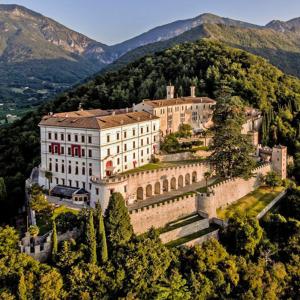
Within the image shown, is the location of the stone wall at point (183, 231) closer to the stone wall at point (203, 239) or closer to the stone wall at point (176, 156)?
the stone wall at point (203, 239)

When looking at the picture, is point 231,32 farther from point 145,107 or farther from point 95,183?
point 95,183

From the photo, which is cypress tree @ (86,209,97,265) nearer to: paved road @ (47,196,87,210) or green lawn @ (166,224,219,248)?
green lawn @ (166,224,219,248)

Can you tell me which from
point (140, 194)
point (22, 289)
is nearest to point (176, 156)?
point (140, 194)

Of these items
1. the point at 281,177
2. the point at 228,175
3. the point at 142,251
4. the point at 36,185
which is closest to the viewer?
the point at 142,251

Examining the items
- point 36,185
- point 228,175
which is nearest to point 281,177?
point 228,175

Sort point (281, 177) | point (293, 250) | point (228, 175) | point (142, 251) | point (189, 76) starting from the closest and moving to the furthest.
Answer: point (142, 251)
point (293, 250)
point (228, 175)
point (281, 177)
point (189, 76)

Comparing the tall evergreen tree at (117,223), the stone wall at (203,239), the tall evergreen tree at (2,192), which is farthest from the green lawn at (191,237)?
the tall evergreen tree at (2,192)

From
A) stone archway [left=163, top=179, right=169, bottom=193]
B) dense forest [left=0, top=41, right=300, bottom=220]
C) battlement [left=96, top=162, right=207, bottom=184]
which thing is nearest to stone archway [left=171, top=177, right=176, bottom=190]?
stone archway [left=163, top=179, right=169, bottom=193]
